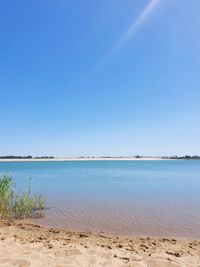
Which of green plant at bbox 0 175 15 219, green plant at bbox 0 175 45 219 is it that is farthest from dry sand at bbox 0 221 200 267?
green plant at bbox 0 175 45 219

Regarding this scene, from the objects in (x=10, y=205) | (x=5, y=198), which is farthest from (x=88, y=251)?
(x=10, y=205)

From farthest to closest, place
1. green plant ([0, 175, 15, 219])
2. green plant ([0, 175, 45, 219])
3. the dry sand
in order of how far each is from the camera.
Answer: green plant ([0, 175, 45, 219]) < green plant ([0, 175, 15, 219]) < the dry sand

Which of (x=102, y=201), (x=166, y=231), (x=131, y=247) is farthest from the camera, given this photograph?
(x=102, y=201)

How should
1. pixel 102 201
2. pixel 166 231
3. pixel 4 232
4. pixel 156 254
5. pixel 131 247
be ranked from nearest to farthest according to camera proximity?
1. pixel 156 254
2. pixel 131 247
3. pixel 4 232
4. pixel 166 231
5. pixel 102 201

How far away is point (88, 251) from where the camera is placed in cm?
635

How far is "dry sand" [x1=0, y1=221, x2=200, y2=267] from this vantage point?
18.2ft

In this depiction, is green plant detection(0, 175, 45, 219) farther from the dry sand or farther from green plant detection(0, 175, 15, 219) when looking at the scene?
the dry sand

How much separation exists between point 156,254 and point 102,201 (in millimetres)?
9227

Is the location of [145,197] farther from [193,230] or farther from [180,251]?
[180,251]

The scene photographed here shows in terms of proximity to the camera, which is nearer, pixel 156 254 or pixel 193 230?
pixel 156 254

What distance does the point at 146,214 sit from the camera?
39.4 ft

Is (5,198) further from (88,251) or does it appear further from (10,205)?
(88,251)

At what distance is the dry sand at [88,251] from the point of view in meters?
5.55

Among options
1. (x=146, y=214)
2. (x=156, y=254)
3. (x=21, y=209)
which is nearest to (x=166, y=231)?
(x=146, y=214)
